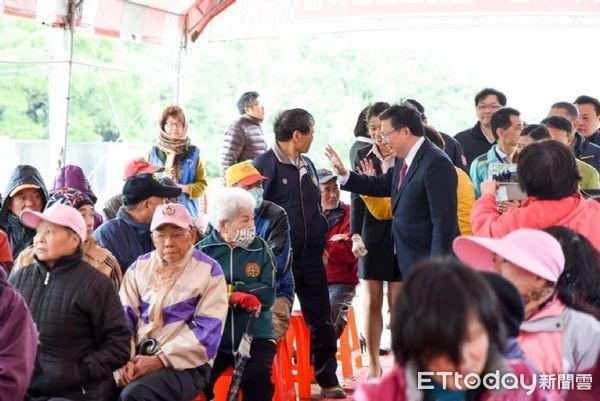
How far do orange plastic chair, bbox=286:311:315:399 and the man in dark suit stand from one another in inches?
38.9

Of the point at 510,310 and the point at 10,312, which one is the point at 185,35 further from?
the point at 510,310

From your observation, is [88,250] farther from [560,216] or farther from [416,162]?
[560,216]

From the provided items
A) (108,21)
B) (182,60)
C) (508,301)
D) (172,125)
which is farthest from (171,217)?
(182,60)

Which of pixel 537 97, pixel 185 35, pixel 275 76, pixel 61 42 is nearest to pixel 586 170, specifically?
pixel 61 42

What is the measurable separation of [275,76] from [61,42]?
41.0 ft

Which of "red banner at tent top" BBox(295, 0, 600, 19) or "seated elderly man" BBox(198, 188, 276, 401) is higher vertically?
"red banner at tent top" BBox(295, 0, 600, 19)

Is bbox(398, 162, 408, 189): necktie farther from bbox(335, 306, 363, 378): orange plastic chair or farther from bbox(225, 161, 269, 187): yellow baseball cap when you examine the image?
bbox(335, 306, 363, 378): orange plastic chair

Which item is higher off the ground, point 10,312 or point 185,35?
point 185,35

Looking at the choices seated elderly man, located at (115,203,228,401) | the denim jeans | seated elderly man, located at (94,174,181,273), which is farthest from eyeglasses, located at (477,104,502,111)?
seated elderly man, located at (115,203,228,401)

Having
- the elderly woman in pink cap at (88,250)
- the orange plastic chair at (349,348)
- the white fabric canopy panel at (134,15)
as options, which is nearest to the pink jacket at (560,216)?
the elderly woman in pink cap at (88,250)

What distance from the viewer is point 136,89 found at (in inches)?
816

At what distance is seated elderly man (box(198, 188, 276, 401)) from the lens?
4926 millimetres

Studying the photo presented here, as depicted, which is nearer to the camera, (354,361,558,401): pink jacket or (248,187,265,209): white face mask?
(354,361,558,401): pink jacket

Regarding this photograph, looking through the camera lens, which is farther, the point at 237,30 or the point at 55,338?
the point at 237,30
